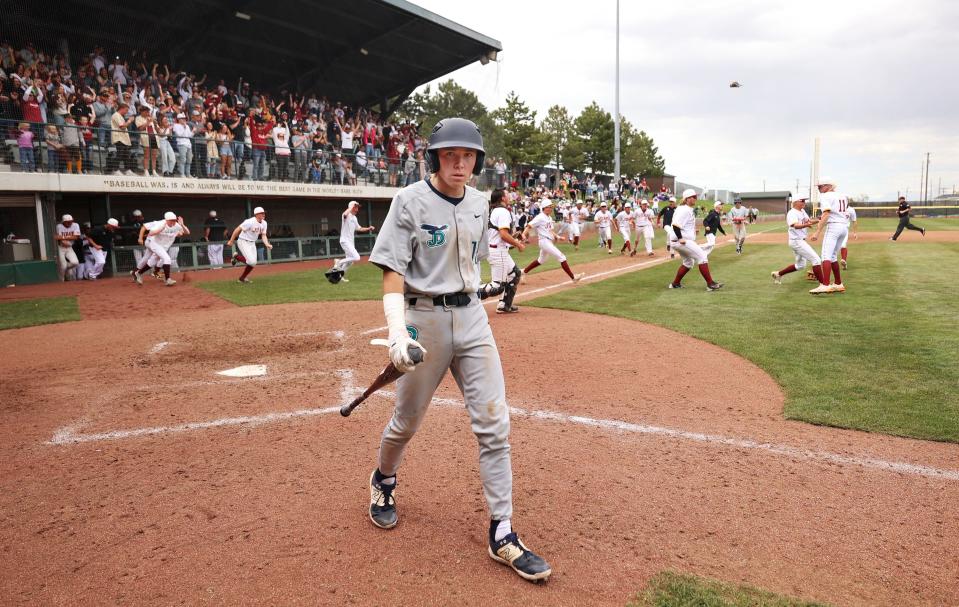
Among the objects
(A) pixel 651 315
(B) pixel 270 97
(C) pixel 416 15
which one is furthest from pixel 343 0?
(A) pixel 651 315

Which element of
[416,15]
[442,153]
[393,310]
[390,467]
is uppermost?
[416,15]

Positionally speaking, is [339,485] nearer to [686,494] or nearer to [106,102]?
[686,494]

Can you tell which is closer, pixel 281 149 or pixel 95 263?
pixel 95 263

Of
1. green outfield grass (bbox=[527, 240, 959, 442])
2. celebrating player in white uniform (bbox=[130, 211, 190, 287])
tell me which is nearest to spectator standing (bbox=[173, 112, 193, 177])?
celebrating player in white uniform (bbox=[130, 211, 190, 287])

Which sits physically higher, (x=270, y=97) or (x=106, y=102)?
(x=270, y=97)

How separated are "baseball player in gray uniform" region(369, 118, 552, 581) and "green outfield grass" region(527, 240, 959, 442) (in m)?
3.55

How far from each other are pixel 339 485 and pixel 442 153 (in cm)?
243

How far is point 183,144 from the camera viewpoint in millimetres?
19031

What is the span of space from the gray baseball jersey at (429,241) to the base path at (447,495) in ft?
4.95

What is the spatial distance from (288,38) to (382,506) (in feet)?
89.7

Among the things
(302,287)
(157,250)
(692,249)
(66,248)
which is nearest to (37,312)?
(157,250)

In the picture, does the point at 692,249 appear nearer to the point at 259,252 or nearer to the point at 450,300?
the point at 450,300

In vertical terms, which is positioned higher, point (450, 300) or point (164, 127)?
point (164, 127)

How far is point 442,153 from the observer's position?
321cm
